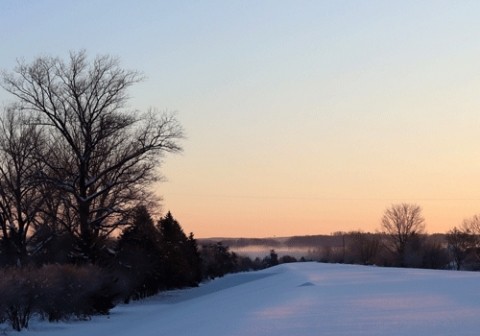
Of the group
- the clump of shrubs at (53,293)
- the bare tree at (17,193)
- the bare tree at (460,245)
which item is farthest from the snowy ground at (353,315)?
the bare tree at (460,245)

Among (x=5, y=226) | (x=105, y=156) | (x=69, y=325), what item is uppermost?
(x=105, y=156)

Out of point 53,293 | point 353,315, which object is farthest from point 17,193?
point 353,315

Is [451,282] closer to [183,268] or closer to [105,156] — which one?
[105,156]

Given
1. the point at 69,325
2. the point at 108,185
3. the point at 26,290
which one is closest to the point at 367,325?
the point at 26,290

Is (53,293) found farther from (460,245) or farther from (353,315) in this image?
(460,245)

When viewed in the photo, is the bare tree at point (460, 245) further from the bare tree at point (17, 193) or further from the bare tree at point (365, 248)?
the bare tree at point (17, 193)

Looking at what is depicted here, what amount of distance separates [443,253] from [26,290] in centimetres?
7503

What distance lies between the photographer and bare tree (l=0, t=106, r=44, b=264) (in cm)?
5175

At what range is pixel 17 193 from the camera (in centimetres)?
5197

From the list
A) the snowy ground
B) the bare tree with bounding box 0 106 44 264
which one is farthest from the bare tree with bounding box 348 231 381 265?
the snowy ground

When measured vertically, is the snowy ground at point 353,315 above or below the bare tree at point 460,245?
below

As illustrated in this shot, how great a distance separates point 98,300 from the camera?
3916 cm

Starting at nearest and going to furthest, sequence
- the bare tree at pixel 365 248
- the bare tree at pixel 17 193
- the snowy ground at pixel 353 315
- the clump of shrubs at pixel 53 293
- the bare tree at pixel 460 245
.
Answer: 1. the snowy ground at pixel 353 315
2. the clump of shrubs at pixel 53 293
3. the bare tree at pixel 17 193
4. the bare tree at pixel 460 245
5. the bare tree at pixel 365 248

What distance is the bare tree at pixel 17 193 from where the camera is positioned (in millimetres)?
51750
